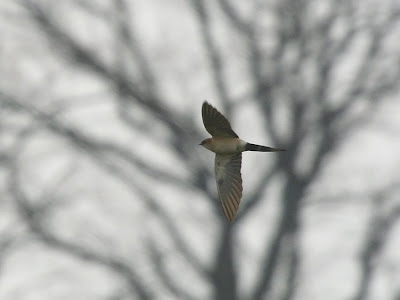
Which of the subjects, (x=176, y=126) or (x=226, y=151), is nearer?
(x=226, y=151)

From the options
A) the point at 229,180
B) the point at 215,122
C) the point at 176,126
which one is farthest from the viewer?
the point at 176,126

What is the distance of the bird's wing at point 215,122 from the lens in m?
0.91

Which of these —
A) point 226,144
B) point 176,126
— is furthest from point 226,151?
point 176,126

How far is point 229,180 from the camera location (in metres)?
1.08

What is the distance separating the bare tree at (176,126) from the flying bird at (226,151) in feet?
1.89

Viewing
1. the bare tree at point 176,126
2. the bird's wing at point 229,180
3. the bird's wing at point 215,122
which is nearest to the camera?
the bird's wing at point 215,122

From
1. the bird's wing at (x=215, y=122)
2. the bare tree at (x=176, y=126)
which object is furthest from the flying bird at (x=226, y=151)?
the bare tree at (x=176, y=126)

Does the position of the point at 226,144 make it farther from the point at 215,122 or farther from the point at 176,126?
the point at 176,126

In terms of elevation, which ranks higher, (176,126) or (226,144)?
(176,126)

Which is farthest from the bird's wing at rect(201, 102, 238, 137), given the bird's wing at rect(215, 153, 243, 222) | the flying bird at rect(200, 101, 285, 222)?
the bird's wing at rect(215, 153, 243, 222)

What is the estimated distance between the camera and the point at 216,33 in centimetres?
191

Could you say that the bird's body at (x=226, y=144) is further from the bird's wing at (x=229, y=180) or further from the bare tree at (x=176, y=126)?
the bare tree at (x=176, y=126)

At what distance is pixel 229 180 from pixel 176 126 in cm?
72

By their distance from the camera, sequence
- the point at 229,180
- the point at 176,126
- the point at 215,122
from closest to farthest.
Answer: the point at 215,122, the point at 229,180, the point at 176,126
